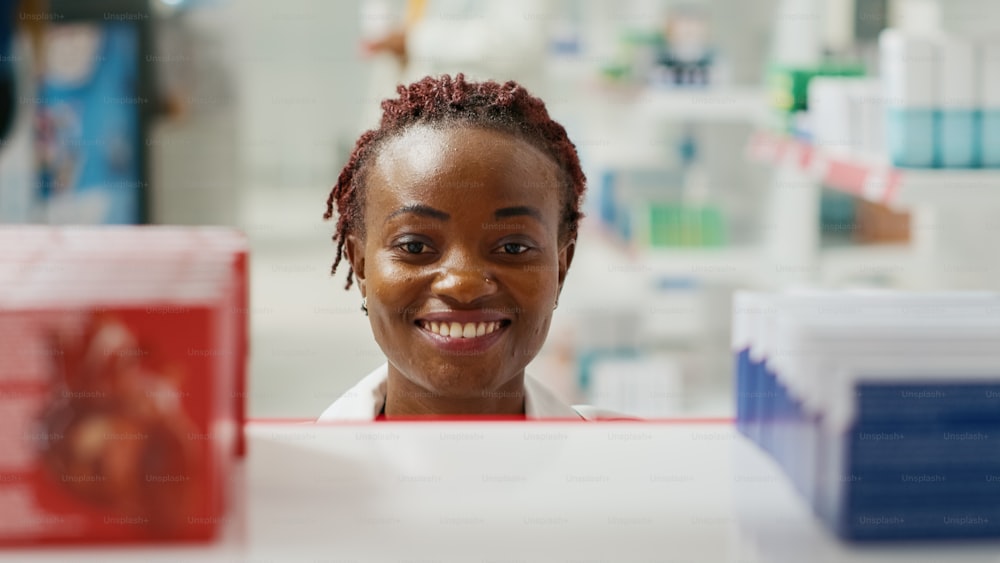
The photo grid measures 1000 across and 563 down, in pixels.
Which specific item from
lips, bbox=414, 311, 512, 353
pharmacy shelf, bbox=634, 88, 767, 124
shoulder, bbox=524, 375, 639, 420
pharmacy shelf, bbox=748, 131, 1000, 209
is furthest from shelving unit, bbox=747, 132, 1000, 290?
lips, bbox=414, 311, 512, 353

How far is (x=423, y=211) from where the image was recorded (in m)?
1.15

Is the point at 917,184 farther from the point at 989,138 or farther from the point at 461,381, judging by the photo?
the point at 461,381

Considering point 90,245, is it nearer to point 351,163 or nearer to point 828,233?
point 351,163

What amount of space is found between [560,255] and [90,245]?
686 millimetres

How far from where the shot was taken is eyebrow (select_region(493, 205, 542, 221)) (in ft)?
3.74

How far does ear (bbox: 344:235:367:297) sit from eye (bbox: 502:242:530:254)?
0.25 metres

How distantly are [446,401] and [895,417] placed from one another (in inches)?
26.8

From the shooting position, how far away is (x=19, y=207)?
8.77ft

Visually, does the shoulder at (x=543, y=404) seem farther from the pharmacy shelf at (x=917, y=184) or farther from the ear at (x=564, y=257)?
the pharmacy shelf at (x=917, y=184)

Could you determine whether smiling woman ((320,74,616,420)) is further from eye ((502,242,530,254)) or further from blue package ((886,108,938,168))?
blue package ((886,108,938,168))

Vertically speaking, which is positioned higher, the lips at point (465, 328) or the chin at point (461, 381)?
the lips at point (465, 328)

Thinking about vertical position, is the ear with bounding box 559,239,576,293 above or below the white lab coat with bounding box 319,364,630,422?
above

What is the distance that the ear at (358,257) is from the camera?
52.9 inches

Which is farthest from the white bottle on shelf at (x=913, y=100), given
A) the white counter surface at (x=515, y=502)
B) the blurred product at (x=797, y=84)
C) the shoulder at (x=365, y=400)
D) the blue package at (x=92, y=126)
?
the blue package at (x=92, y=126)
